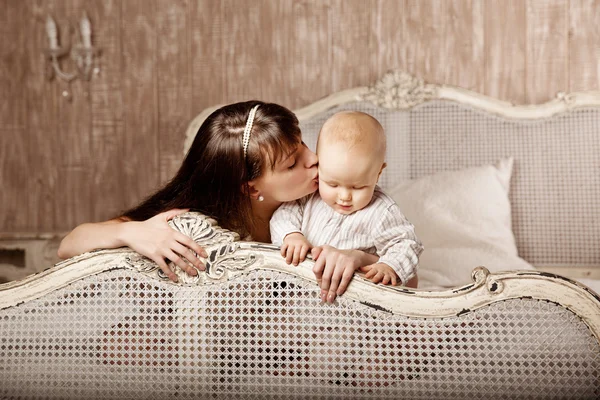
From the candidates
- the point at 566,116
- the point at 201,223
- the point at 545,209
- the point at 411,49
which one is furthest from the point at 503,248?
the point at 201,223

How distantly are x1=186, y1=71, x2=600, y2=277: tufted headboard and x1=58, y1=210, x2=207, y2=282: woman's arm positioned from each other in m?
1.36

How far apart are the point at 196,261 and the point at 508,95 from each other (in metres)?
2.01

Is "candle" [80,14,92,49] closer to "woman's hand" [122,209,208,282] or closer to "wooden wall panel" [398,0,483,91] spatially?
"wooden wall panel" [398,0,483,91]

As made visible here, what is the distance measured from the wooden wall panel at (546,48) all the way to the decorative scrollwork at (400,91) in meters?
0.47

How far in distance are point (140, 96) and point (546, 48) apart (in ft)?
6.37

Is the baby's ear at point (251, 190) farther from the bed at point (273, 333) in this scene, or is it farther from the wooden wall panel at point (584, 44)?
the wooden wall panel at point (584, 44)

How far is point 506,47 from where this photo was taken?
2.71m

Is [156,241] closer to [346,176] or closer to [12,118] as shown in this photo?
[346,176]

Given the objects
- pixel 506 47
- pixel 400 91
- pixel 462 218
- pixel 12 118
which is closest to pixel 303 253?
pixel 462 218

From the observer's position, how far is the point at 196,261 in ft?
3.86

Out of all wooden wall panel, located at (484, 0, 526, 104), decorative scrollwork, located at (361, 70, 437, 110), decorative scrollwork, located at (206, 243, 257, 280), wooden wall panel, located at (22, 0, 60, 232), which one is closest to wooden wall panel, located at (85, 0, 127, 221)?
wooden wall panel, located at (22, 0, 60, 232)

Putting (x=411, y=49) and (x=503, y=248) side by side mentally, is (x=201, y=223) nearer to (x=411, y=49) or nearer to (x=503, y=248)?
(x=503, y=248)

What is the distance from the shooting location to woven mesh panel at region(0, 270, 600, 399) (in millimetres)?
1074

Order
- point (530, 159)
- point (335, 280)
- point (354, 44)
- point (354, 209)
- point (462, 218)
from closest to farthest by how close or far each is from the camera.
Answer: point (335, 280)
point (354, 209)
point (462, 218)
point (530, 159)
point (354, 44)
